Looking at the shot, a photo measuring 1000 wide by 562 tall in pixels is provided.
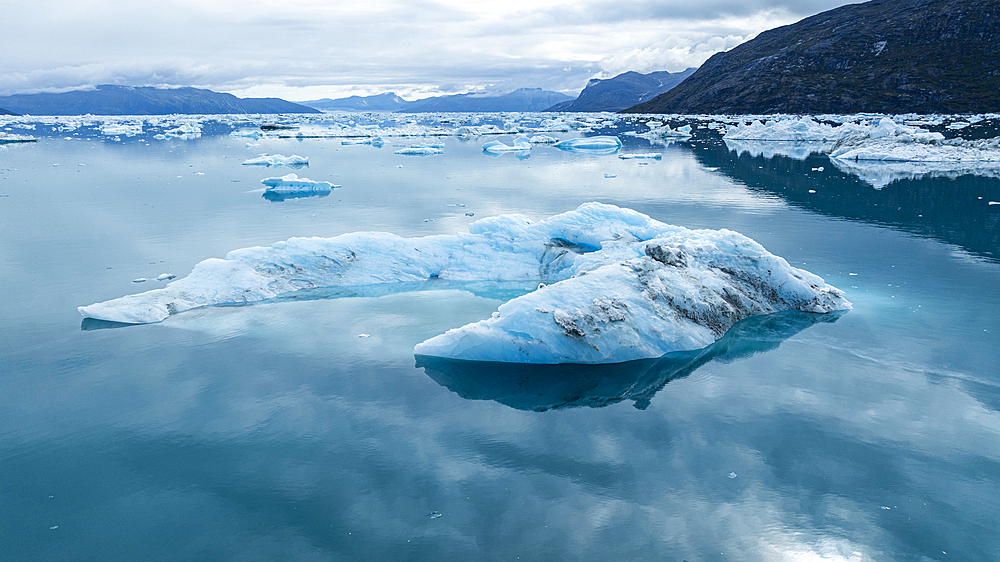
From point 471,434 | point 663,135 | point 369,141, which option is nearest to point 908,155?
point 663,135

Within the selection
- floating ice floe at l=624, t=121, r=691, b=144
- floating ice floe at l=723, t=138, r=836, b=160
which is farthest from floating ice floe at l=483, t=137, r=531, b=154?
floating ice floe at l=624, t=121, r=691, b=144

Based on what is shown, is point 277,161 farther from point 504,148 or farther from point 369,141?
point 369,141

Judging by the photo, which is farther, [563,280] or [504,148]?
[504,148]

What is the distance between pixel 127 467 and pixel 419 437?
281 centimetres

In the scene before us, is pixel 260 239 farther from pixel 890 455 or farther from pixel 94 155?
pixel 94 155

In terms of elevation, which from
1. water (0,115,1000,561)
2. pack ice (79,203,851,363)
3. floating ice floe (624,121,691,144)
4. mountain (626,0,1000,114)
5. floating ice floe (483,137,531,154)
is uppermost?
mountain (626,0,1000,114)

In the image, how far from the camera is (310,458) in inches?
229

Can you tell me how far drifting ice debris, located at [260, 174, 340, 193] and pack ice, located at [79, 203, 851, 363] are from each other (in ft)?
37.4

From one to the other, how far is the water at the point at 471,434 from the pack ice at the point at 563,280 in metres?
0.38

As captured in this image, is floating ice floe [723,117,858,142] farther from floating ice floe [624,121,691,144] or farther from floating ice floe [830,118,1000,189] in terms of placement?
floating ice floe [830,118,1000,189]

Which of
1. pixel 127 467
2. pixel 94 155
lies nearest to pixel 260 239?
pixel 127 467

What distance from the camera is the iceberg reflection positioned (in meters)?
7.11

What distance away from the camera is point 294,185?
2184 centimetres

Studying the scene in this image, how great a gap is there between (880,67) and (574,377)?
9870 cm
